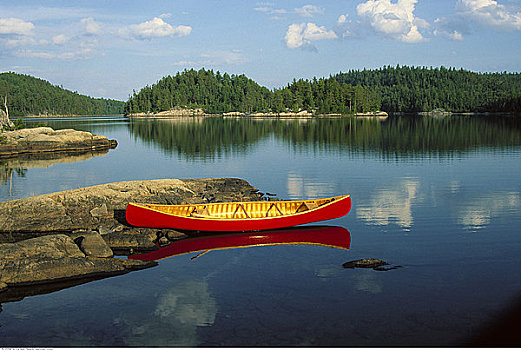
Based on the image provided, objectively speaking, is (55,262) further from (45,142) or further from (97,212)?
(45,142)

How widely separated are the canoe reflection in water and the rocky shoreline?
105cm

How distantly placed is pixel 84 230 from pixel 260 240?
11170mm

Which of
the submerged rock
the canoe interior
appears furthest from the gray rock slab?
the submerged rock

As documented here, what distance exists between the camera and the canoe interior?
93.3 feet

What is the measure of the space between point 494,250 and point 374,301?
9.77 metres

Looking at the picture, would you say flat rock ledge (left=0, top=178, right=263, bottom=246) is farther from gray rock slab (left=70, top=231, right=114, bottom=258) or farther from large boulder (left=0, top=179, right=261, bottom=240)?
gray rock slab (left=70, top=231, right=114, bottom=258)

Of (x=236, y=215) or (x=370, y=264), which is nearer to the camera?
(x=370, y=264)

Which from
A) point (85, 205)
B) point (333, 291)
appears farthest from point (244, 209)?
point (333, 291)

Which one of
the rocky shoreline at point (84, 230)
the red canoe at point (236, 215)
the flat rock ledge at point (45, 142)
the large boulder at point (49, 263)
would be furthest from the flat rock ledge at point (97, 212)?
the flat rock ledge at point (45, 142)

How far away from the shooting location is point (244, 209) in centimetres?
2884

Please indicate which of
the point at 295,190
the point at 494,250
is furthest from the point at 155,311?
the point at 295,190

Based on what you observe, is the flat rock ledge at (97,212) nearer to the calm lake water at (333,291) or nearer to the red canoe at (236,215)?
the red canoe at (236,215)

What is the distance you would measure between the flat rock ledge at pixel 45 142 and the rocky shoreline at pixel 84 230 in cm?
4729

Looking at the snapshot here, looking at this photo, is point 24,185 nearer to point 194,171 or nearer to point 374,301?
point 194,171
